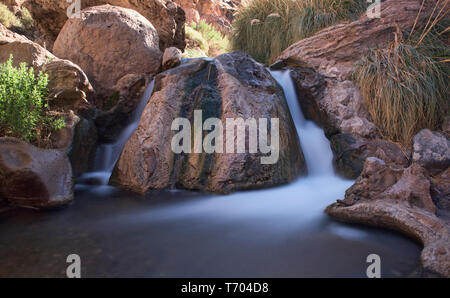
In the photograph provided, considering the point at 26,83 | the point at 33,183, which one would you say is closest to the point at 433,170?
the point at 33,183

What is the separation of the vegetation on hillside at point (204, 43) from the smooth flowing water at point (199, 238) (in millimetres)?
7538

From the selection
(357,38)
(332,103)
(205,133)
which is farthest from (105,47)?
(357,38)

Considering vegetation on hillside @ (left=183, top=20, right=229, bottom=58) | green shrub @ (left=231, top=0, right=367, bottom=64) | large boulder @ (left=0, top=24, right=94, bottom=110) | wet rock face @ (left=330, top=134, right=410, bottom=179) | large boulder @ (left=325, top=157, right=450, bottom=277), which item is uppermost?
vegetation on hillside @ (left=183, top=20, right=229, bottom=58)

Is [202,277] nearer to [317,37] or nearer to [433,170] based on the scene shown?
[433,170]

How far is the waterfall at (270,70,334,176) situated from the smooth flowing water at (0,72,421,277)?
63 centimetres

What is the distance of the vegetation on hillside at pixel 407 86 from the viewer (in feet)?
12.6

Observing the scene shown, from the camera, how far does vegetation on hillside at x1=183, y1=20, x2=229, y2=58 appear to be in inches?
420

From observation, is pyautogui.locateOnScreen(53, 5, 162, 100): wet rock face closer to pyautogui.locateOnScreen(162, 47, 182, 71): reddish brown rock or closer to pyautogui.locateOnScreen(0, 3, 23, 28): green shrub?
pyautogui.locateOnScreen(162, 47, 182, 71): reddish brown rock

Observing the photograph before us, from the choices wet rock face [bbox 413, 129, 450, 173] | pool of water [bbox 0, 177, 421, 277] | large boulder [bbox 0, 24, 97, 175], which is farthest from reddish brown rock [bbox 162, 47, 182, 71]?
wet rock face [bbox 413, 129, 450, 173]

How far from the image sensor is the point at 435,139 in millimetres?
3490

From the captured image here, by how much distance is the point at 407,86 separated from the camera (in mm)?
3889

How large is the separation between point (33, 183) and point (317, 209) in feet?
9.07

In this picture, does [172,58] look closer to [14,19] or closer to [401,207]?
[401,207]

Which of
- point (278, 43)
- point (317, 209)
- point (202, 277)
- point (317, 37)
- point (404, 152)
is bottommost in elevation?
point (202, 277)
